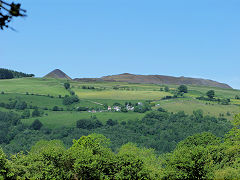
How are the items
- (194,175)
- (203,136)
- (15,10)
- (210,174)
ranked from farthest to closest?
(203,136), (194,175), (210,174), (15,10)

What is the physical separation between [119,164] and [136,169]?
4.12 m

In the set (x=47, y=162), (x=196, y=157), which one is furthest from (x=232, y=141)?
(x=47, y=162)

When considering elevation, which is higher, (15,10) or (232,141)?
(15,10)

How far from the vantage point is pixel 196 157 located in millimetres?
Answer: 71375

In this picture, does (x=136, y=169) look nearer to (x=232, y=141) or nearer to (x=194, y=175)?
(x=194, y=175)

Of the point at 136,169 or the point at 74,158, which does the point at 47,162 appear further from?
the point at 136,169

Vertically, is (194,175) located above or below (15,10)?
below

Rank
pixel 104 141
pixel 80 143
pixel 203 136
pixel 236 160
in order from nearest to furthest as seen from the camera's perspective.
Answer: pixel 236 160 < pixel 80 143 < pixel 104 141 < pixel 203 136

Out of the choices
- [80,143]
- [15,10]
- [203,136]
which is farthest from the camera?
[203,136]

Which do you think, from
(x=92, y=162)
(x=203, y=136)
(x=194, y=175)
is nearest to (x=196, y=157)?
(x=194, y=175)

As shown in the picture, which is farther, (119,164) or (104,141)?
(104,141)

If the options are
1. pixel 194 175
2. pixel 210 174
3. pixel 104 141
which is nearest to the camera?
pixel 210 174

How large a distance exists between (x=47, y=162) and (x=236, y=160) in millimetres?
37174

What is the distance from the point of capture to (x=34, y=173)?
224 feet
